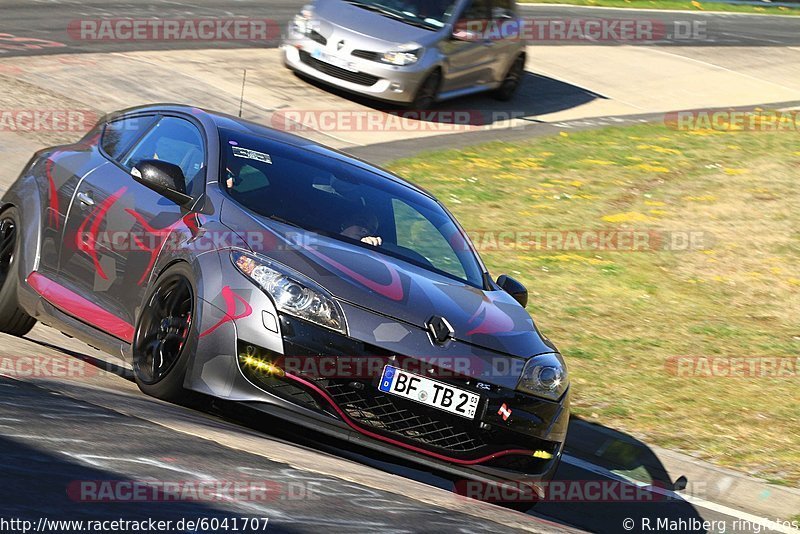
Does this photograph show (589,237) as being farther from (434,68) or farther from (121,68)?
(121,68)

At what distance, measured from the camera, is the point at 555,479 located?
7133 mm

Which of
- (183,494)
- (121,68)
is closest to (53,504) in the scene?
(183,494)

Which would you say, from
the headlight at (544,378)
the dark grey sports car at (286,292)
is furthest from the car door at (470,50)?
the headlight at (544,378)

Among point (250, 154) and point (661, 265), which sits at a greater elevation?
point (250, 154)

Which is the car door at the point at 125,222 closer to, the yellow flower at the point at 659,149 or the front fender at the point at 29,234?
the front fender at the point at 29,234

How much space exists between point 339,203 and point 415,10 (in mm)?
11086

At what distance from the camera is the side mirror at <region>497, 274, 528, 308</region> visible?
7.25m

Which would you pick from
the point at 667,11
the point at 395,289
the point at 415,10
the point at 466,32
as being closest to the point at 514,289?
the point at 395,289

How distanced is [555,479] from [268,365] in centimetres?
227

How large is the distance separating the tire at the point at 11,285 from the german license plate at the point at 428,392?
9.15 ft

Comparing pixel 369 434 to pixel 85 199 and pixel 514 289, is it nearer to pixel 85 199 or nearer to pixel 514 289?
pixel 514 289

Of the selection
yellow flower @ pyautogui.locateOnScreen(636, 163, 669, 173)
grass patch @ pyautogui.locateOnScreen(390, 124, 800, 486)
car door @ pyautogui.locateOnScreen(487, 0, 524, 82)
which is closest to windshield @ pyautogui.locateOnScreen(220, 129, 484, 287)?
grass patch @ pyautogui.locateOnScreen(390, 124, 800, 486)

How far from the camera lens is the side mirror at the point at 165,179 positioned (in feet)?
21.4

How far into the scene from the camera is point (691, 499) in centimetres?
714
